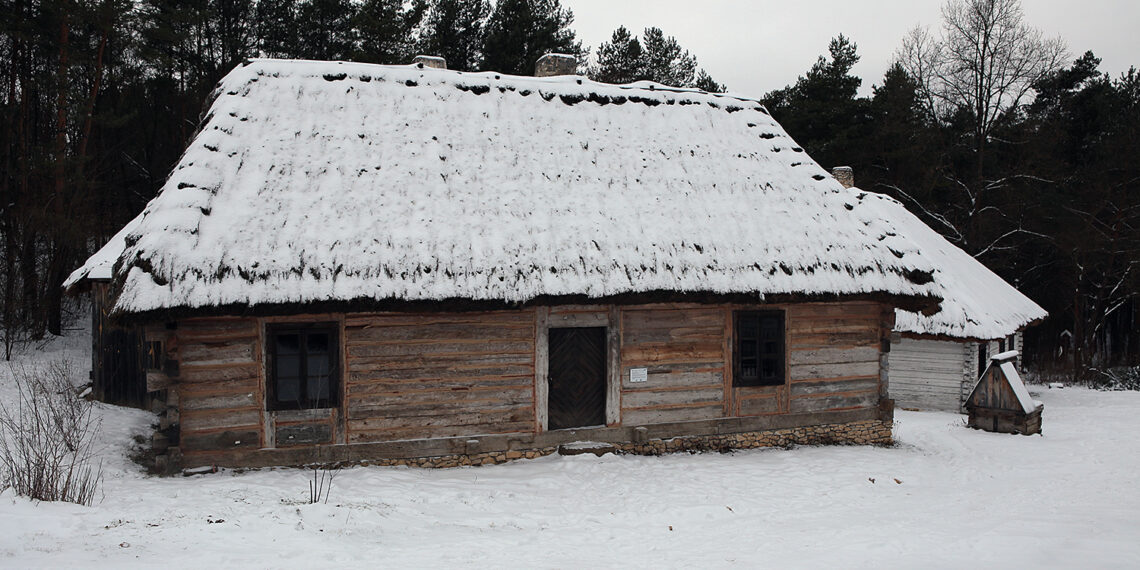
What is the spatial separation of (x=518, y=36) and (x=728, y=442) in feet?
60.6

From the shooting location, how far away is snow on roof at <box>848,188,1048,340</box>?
16375 mm

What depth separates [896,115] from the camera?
87.9ft

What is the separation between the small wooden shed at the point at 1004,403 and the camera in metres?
12.8

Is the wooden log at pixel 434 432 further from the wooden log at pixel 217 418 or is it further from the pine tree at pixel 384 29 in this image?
the pine tree at pixel 384 29

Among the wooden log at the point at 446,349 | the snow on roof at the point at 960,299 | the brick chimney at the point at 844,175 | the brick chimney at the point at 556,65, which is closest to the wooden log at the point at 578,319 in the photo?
the wooden log at the point at 446,349

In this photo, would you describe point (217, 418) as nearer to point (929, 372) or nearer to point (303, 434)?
point (303, 434)

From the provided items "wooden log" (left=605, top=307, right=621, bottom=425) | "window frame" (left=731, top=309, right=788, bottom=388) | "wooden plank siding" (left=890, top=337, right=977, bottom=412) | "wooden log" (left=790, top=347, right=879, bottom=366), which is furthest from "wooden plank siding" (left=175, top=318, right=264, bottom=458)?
"wooden plank siding" (left=890, top=337, right=977, bottom=412)

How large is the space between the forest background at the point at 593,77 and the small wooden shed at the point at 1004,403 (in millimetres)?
11392

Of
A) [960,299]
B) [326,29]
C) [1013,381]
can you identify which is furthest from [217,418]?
[326,29]

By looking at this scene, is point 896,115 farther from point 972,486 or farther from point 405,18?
point 972,486

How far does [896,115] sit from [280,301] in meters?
25.6

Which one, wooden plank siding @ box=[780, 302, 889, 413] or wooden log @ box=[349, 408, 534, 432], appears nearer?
wooden log @ box=[349, 408, 534, 432]

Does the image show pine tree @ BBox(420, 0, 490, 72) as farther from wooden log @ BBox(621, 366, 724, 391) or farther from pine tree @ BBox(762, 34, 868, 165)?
wooden log @ BBox(621, 366, 724, 391)

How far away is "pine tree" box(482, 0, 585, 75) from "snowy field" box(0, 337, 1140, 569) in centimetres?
1801
